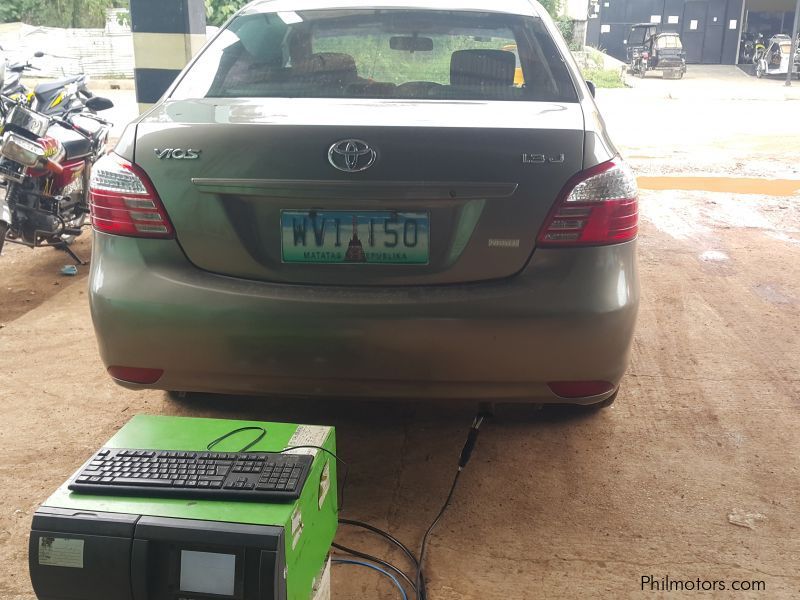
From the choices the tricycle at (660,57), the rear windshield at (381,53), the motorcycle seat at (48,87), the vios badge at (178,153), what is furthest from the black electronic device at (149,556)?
the tricycle at (660,57)

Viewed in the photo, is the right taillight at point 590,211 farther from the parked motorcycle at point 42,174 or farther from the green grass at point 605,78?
the green grass at point 605,78

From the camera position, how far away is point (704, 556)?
98.0 inches

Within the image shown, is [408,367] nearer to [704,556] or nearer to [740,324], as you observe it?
[704,556]

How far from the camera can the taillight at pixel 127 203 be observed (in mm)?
2463

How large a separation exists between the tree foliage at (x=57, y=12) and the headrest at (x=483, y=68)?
106 feet

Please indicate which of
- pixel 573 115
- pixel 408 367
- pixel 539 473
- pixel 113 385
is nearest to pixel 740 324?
pixel 539 473

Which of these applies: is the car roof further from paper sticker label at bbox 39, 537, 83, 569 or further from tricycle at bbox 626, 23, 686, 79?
tricycle at bbox 626, 23, 686, 79

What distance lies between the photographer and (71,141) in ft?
18.0

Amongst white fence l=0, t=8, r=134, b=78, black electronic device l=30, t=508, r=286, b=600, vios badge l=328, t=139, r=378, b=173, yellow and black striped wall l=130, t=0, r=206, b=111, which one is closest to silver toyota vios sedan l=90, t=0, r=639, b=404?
vios badge l=328, t=139, r=378, b=173

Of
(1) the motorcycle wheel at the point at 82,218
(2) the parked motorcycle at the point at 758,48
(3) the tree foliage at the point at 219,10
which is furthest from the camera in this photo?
(2) the parked motorcycle at the point at 758,48

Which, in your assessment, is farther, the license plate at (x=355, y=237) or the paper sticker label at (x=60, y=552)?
the license plate at (x=355, y=237)

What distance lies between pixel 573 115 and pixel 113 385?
2.34 m

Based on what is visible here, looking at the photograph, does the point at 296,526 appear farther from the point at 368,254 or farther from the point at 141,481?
the point at 368,254

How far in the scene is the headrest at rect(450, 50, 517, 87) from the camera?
3.03 metres
